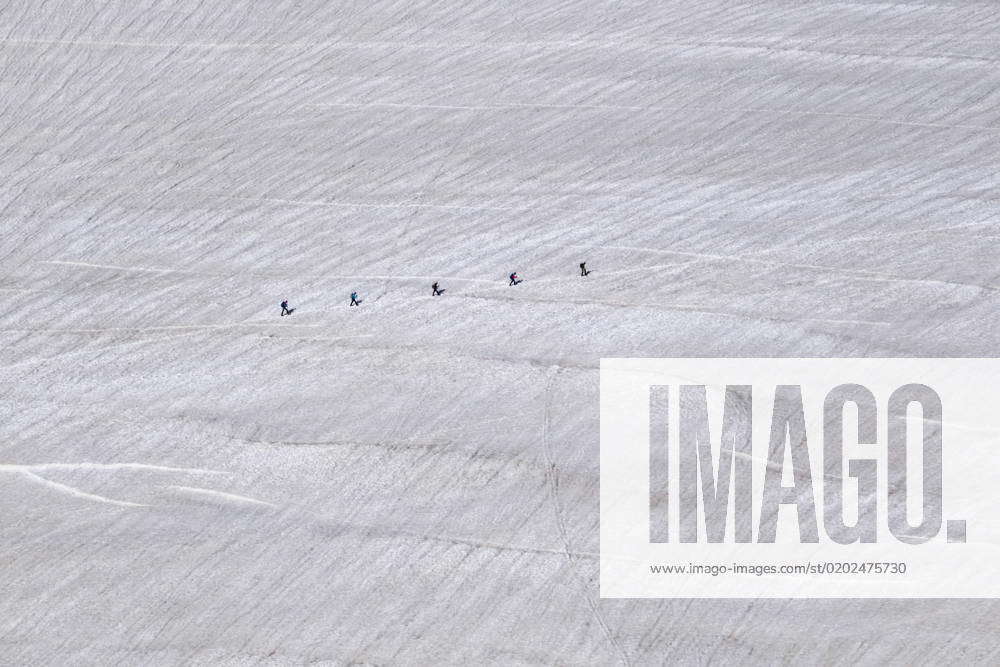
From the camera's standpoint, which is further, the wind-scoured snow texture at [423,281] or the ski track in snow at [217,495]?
the ski track in snow at [217,495]

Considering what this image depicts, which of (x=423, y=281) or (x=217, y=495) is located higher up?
(x=423, y=281)

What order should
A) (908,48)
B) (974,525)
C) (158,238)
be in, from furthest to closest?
1. (908,48)
2. (158,238)
3. (974,525)

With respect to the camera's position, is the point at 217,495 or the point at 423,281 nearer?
the point at 217,495

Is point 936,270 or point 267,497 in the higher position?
point 936,270

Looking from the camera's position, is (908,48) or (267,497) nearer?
(267,497)

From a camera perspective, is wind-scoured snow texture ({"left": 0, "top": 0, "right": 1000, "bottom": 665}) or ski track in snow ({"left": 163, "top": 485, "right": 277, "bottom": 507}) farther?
ski track in snow ({"left": 163, "top": 485, "right": 277, "bottom": 507})

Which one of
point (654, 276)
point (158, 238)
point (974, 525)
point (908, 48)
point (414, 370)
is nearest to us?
point (974, 525)

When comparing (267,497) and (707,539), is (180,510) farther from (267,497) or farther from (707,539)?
(707,539)

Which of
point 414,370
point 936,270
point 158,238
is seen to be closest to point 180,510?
point 414,370
